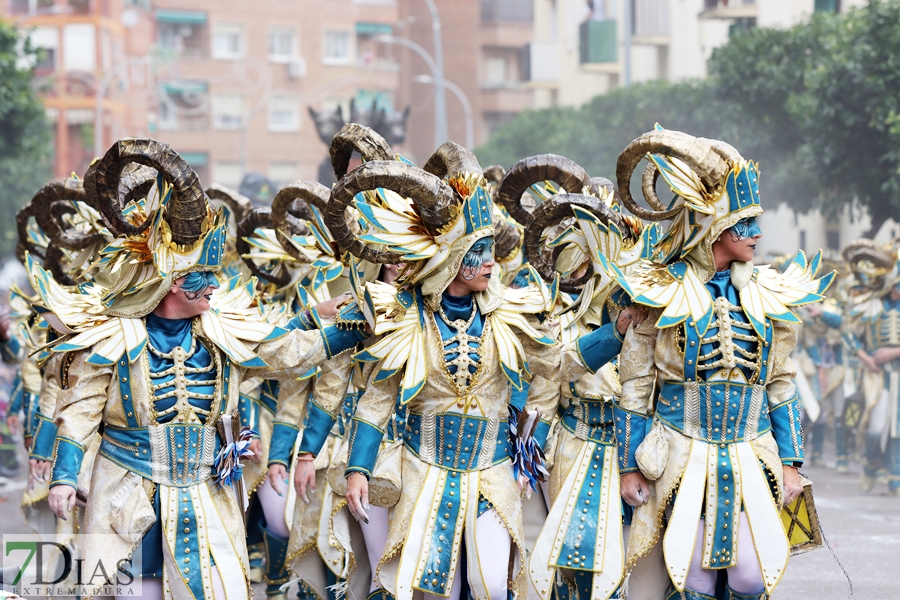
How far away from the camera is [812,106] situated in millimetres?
21453

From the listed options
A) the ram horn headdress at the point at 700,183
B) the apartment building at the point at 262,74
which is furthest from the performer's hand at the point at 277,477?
the apartment building at the point at 262,74

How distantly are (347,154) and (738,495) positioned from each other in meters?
2.44

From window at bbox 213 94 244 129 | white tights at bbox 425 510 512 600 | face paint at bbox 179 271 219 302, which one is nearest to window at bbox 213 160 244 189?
window at bbox 213 94 244 129

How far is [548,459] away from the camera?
742 centimetres

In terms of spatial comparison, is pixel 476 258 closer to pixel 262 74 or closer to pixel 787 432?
pixel 787 432

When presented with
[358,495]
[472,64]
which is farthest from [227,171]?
[358,495]

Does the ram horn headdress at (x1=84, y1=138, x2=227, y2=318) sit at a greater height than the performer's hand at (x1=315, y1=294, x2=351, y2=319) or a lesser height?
greater

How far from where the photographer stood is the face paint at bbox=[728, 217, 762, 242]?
5934 mm

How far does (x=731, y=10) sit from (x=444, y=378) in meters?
27.5

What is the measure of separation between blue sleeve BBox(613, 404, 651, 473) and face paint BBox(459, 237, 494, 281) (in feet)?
3.09

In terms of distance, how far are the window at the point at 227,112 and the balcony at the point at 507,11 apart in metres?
13.5

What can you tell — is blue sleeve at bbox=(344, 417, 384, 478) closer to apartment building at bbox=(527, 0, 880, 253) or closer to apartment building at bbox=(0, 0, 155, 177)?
apartment building at bbox=(527, 0, 880, 253)

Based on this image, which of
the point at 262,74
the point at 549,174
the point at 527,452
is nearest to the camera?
the point at 527,452

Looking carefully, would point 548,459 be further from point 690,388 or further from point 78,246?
point 78,246
